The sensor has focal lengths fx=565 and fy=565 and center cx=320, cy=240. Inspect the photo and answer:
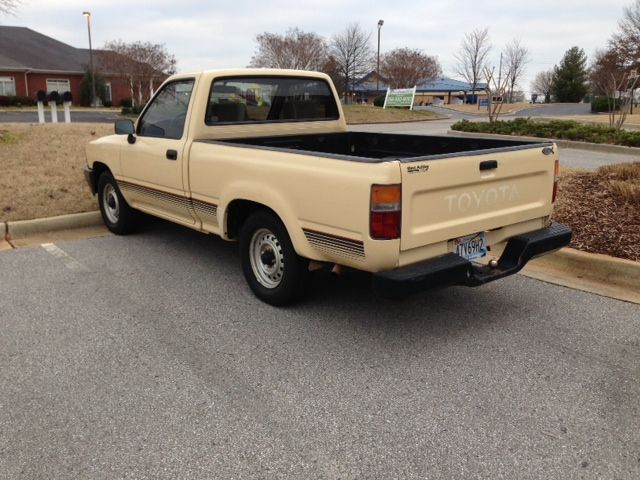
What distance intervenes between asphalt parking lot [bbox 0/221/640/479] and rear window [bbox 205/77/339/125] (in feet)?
5.14

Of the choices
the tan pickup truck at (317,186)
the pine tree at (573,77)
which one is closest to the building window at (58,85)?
the tan pickup truck at (317,186)

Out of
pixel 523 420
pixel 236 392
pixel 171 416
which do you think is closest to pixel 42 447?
pixel 171 416

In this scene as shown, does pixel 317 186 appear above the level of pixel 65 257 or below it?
above

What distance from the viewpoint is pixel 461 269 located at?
144 inches

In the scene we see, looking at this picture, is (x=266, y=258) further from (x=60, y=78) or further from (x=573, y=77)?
(x=573, y=77)

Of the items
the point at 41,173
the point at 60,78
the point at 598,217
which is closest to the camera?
the point at 598,217

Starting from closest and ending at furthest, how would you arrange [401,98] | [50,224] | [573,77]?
[50,224] < [401,98] < [573,77]

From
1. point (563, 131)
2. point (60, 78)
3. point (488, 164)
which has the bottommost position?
point (488, 164)

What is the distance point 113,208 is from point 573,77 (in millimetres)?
69473

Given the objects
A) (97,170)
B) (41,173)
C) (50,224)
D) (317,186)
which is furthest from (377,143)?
(41,173)

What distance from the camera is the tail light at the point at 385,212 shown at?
11.0ft

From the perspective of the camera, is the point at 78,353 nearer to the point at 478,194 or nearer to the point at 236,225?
the point at 236,225

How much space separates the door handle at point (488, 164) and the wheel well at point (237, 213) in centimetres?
171

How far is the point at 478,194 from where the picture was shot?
3.86 metres
